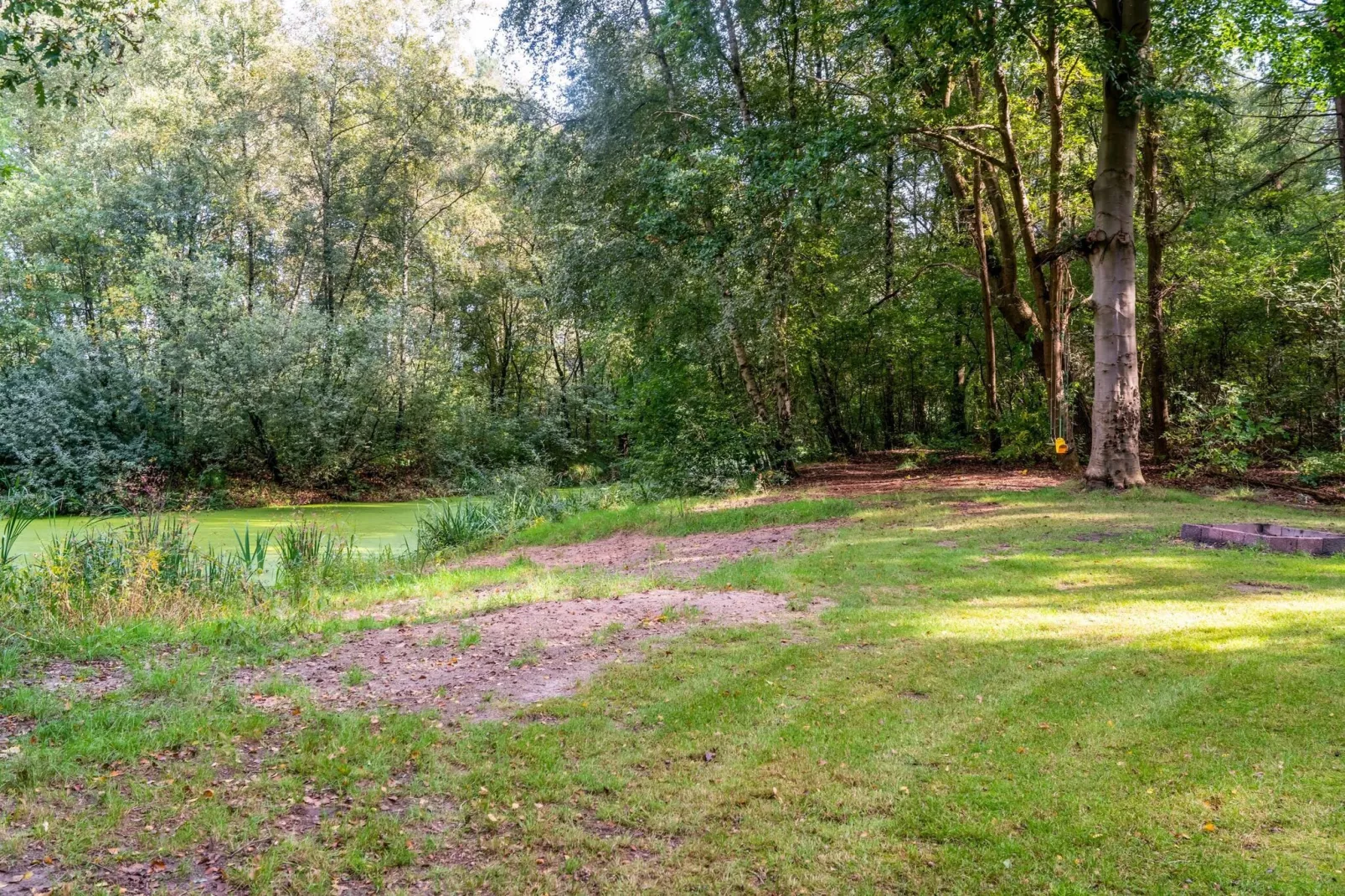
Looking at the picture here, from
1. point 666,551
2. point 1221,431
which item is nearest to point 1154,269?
point 1221,431

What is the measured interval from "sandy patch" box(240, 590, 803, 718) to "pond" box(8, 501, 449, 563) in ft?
14.2

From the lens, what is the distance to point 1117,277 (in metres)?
9.47

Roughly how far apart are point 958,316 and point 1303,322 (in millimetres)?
6414

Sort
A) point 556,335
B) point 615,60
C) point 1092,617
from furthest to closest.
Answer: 1. point 556,335
2. point 615,60
3. point 1092,617

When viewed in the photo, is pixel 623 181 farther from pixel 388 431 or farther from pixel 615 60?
pixel 388 431

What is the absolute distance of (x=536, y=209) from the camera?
47.8 ft

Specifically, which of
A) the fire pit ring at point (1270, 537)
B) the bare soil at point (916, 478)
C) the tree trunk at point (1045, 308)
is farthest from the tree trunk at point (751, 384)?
the fire pit ring at point (1270, 537)

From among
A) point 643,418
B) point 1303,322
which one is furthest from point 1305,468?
point 643,418

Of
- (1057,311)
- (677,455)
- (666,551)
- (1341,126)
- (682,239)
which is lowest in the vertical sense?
(666,551)

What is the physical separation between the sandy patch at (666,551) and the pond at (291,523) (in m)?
2.35

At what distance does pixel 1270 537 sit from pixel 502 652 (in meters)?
6.87

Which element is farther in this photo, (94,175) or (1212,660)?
(94,175)

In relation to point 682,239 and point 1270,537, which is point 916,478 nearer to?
point 682,239

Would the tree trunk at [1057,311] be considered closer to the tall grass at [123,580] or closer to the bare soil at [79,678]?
the tall grass at [123,580]
